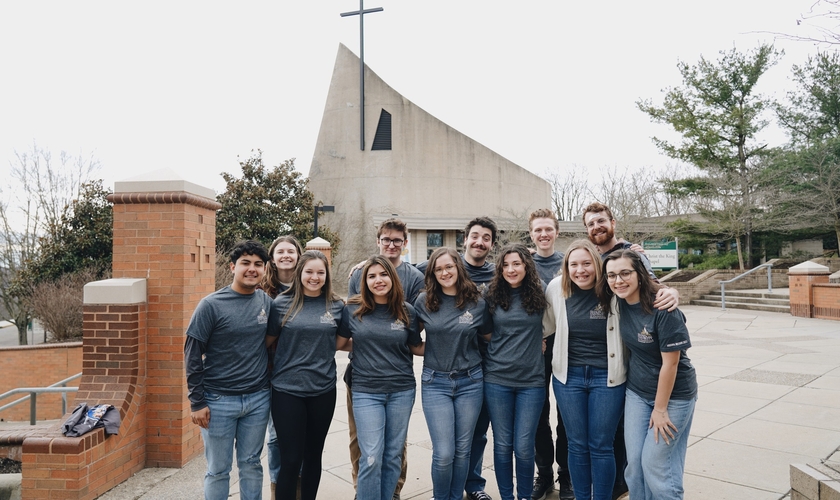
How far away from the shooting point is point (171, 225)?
14.9ft

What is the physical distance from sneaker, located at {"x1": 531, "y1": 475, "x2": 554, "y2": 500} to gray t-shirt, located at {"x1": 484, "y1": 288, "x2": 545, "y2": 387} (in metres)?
0.85

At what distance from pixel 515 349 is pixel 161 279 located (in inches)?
120

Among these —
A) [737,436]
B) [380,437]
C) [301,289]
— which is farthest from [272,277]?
[737,436]

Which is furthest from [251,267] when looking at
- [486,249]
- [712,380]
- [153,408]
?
[712,380]

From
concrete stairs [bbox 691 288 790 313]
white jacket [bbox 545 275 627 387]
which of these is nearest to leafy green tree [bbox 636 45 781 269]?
concrete stairs [bbox 691 288 790 313]

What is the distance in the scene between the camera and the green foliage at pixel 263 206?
1861 cm

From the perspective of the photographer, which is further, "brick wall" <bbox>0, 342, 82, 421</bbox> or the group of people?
"brick wall" <bbox>0, 342, 82, 421</bbox>

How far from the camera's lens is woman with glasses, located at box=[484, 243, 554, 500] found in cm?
333

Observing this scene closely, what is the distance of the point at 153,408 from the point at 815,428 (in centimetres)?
599

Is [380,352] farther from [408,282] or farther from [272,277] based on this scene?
Result: [272,277]

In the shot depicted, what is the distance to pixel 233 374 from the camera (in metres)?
3.21

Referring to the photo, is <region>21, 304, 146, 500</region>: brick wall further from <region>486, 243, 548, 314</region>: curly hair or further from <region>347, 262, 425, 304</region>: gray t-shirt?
<region>486, 243, 548, 314</region>: curly hair

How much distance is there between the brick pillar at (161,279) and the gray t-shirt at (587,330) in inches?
126

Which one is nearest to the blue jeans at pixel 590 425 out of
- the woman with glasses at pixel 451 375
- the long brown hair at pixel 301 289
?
the woman with glasses at pixel 451 375
